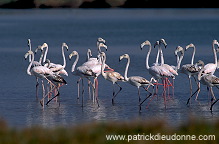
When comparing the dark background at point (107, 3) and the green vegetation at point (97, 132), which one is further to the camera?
the dark background at point (107, 3)

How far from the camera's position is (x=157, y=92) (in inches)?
730

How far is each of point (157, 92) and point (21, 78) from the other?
5694 mm

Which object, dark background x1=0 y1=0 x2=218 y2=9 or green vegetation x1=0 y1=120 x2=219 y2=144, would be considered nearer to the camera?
green vegetation x1=0 y1=120 x2=219 y2=144

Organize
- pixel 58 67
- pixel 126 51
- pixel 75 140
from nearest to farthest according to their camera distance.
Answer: pixel 75 140, pixel 58 67, pixel 126 51

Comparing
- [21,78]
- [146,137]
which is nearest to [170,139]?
[146,137]

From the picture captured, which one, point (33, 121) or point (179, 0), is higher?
point (179, 0)

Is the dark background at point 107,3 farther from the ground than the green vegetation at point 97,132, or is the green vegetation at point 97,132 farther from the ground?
the dark background at point 107,3

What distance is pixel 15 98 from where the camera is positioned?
699 inches

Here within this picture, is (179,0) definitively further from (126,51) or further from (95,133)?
(95,133)

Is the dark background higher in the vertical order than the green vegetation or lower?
higher

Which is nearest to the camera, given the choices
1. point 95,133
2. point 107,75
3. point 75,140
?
point 75,140

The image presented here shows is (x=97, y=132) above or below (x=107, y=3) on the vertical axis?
below

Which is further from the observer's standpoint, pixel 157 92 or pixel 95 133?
pixel 157 92

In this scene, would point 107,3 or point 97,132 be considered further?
point 107,3
